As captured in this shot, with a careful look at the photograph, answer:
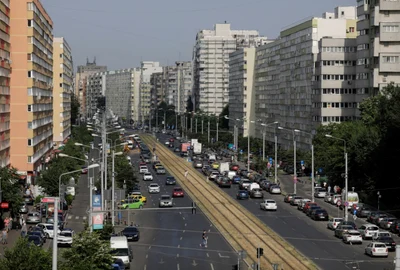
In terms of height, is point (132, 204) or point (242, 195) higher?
point (132, 204)

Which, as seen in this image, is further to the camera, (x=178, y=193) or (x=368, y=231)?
(x=178, y=193)

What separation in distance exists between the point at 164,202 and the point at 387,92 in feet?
101

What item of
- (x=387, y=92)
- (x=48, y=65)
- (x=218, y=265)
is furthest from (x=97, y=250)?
(x=48, y=65)

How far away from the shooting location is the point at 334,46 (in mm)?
A: 127188

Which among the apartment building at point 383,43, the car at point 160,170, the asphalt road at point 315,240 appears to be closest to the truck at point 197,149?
the car at point 160,170

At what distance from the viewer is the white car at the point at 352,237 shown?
61281mm

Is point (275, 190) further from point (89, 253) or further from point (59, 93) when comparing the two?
point (59, 93)

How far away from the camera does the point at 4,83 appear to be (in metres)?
93.1

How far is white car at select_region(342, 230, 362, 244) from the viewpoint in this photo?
6128cm

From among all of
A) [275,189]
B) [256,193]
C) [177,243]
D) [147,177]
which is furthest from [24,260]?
[147,177]

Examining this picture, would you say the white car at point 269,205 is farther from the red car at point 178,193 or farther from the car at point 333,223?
the red car at point 178,193

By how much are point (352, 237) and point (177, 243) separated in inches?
453

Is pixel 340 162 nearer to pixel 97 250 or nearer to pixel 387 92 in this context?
pixel 387 92

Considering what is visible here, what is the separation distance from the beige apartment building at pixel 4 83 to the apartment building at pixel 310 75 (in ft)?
158
